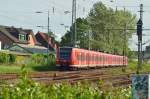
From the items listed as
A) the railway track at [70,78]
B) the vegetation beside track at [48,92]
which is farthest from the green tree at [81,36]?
the vegetation beside track at [48,92]

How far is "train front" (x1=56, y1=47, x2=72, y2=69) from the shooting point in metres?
50.2

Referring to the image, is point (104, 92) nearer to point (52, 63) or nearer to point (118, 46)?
point (52, 63)

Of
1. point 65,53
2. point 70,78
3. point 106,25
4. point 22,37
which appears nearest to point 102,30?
point 106,25

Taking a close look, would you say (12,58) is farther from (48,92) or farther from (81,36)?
(81,36)

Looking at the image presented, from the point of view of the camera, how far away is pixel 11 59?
61031 mm

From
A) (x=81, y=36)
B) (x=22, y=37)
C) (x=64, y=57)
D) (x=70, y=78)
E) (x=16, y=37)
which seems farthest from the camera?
(x=81, y=36)

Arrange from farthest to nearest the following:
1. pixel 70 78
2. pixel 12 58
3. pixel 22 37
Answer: pixel 22 37, pixel 12 58, pixel 70 78

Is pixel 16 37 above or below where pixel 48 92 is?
above

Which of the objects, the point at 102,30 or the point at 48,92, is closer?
the point at 48,92

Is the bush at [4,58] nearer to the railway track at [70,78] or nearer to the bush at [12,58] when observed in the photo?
the bush at [12,58]

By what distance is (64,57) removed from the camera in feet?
166

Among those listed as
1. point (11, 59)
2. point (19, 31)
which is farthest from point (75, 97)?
point (19, 31)

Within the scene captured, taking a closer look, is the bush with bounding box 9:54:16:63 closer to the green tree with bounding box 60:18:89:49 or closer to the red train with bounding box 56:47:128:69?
the red train with bounding box 56:47:128:69

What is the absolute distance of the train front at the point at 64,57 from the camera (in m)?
50.2
